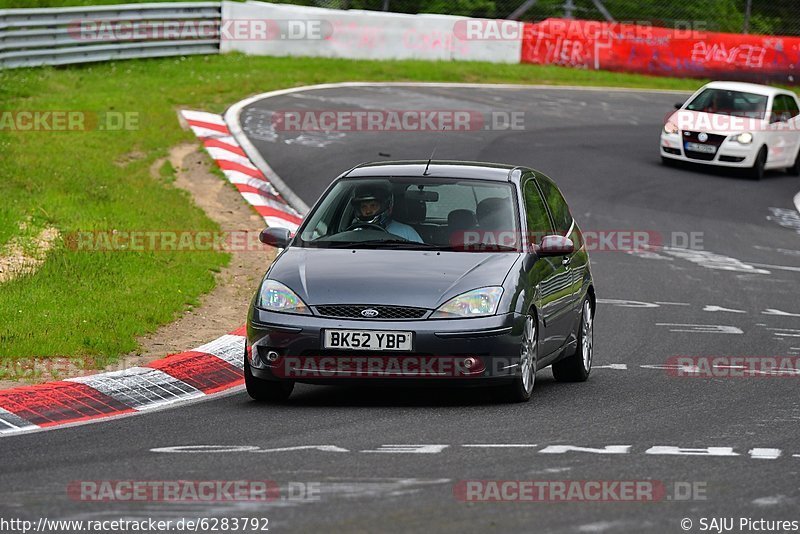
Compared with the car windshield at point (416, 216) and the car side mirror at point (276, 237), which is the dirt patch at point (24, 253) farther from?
the car windshield at point (416, 216)

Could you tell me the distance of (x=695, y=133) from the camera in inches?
1014

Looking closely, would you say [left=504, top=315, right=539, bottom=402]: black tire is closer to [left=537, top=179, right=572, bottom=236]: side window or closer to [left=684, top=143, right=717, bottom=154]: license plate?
[left=537, top=179, right=572, bottom=236]: side window

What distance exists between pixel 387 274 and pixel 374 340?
20.6 inches

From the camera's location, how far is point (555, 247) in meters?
9.70

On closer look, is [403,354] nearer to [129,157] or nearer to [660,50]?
[129,157]

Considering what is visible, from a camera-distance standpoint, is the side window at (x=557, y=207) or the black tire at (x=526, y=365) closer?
the black tire at (x=526, y=365)

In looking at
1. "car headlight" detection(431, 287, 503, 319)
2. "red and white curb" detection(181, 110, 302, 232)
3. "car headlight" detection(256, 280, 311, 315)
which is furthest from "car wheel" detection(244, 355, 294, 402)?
"red and white curb" detection(181, 110, 302, 232)

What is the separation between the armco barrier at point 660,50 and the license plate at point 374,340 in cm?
2783

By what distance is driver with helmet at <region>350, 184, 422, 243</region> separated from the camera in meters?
9.73

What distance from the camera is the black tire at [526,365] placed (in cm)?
905

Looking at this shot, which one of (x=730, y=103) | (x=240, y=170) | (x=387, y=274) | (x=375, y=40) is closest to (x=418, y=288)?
(x=387, y=274)

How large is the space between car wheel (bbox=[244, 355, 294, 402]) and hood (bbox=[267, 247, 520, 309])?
0.62 meters

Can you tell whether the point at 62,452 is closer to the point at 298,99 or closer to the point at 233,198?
the point at 233,198

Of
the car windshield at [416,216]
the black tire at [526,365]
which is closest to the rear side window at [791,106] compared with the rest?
the car windshield at [416,216]
